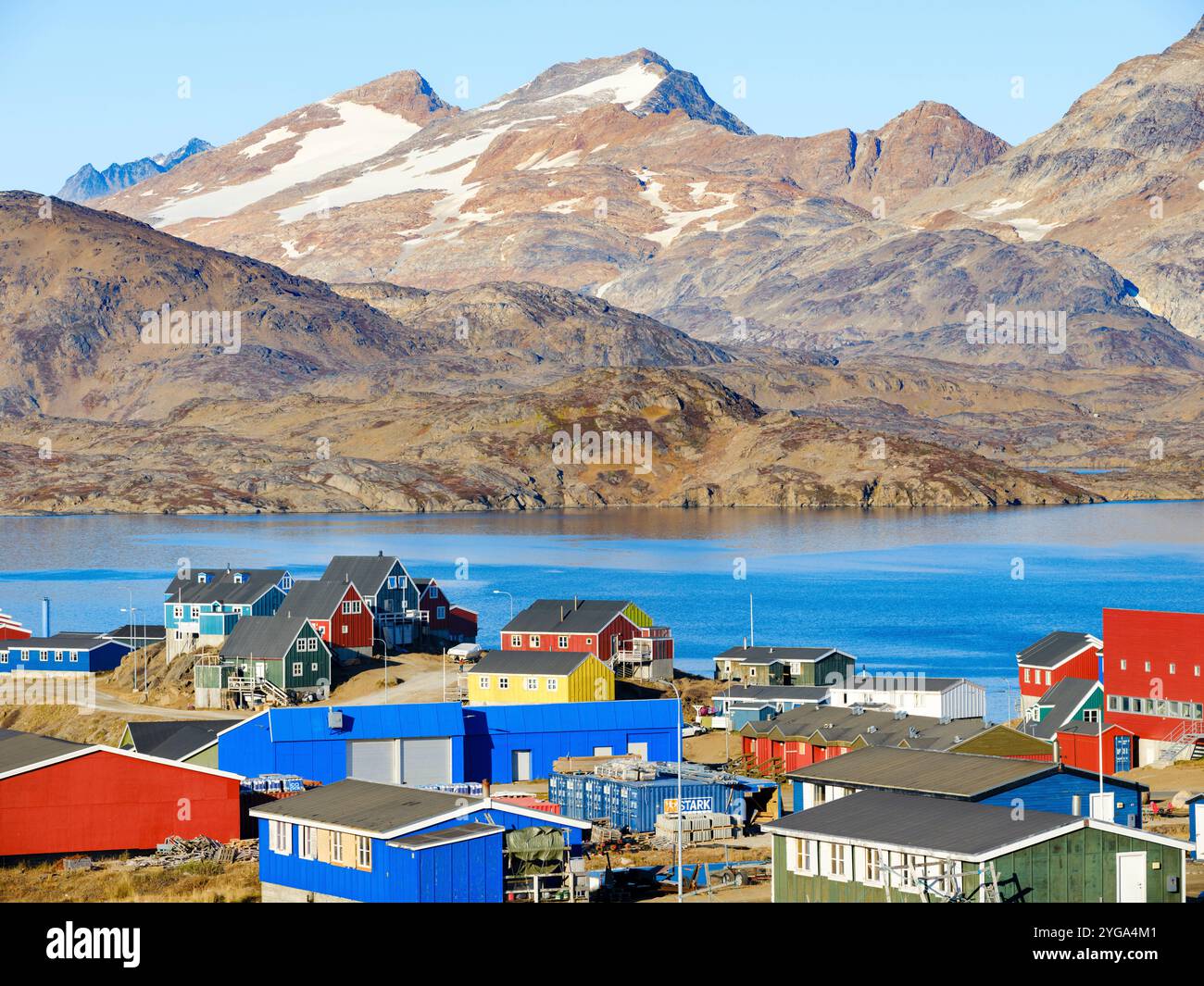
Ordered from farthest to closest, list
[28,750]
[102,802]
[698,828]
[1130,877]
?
1. [28,750]
2. [698,828]
3. [102,802]
4. [1130,877]

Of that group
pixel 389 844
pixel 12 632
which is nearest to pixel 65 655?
pixel 12 632

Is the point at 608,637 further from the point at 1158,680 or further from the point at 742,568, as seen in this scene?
the point at 742,568

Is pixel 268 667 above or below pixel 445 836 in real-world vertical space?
below

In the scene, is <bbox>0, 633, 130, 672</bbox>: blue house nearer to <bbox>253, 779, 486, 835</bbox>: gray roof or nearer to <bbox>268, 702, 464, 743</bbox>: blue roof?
<bbox>268, 702, 464, 743</bbox>: blue roof

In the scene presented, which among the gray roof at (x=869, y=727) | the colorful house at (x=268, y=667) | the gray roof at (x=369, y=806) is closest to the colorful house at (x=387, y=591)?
the colorful house at (x=268, y=667)

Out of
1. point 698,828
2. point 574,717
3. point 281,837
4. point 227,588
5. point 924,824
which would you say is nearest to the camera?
point 924,824
